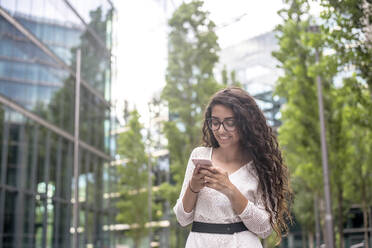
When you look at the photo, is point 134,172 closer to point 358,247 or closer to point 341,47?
point 358,247

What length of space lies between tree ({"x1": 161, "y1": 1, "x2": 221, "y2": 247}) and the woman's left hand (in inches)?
572

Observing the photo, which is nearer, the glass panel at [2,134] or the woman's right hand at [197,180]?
the woman's right hand at [197,180]

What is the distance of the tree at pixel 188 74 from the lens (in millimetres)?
16953

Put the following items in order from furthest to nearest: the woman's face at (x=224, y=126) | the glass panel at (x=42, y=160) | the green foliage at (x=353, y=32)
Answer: the glass panel at (x=42, y=160) → the green foliage at (x=353, y=32) → the woman's face at (x=224, y=126)

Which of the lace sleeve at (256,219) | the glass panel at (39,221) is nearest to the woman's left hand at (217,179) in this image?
the lace sleeve at (256,219)

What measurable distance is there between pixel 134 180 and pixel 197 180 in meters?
27.4

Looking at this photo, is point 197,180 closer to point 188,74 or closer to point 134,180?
point 188,74

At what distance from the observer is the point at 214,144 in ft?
8.75

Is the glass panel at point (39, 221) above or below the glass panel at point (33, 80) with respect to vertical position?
below

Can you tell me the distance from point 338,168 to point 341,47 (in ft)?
22.5

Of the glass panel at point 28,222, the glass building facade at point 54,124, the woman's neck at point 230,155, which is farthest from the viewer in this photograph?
the glass panel at point 28,222

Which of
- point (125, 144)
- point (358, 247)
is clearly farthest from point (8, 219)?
point (125, 144)

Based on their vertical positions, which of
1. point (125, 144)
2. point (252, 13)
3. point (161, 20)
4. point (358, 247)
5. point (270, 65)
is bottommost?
point (358, 247)

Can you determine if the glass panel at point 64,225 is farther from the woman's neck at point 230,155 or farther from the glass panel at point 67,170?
the woman's neck at point 230,155
